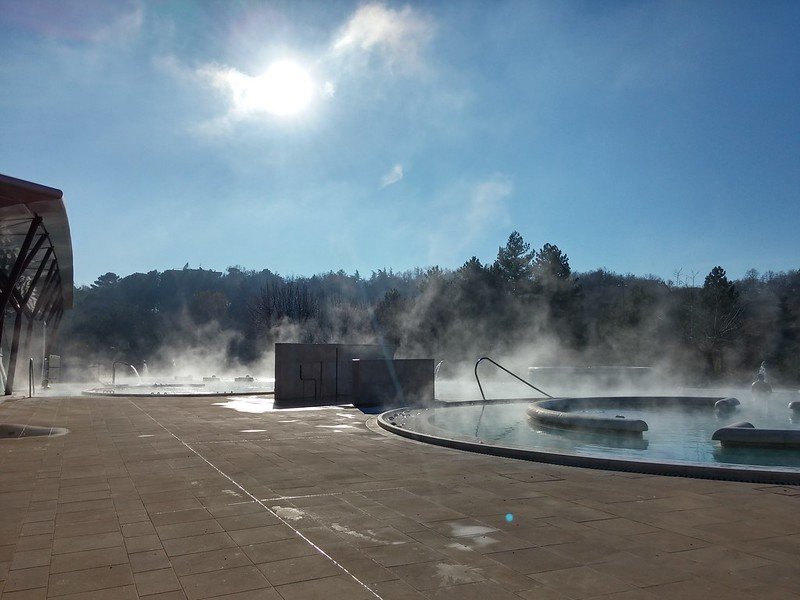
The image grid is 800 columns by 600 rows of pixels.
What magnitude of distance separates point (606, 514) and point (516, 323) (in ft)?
109

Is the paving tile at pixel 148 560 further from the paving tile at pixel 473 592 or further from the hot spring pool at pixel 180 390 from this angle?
the hot spring pool at pixel 180 390

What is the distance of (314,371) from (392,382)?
2.45 m

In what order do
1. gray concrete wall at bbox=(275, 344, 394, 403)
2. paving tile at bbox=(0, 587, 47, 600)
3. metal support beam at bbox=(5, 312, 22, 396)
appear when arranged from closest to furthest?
paving tile at bbox=(0, 587, 47, 600)
gray concrete wall at bbox=(275, 344, 394, 403)
metal support beam at bbox=(5, 312, 22, 396)

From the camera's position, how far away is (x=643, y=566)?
3219mm

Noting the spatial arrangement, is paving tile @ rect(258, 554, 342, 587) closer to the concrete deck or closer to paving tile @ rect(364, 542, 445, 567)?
the concrete deck

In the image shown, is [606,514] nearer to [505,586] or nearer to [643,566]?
[643,566]

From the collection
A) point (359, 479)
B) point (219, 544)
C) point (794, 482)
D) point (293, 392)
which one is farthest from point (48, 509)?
point (293, 392)

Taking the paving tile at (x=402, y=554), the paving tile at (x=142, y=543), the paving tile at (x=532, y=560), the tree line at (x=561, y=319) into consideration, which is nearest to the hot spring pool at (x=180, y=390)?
the paving tile at (x=142, y=543)

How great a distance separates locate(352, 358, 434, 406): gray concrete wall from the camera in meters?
12.9

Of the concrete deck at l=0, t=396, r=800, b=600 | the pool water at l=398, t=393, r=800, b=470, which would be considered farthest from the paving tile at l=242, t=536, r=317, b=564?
the pool water at l=398, t=393, r=800, b=470

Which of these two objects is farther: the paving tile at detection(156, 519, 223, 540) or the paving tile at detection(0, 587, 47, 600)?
the paving tile at detection(156, 519, 223, 540)

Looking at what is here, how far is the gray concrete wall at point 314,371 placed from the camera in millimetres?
14406

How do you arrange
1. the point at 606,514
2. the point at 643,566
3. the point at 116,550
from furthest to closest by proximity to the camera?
the point at 606,514 → the point at 116,550 → the point at 643,566

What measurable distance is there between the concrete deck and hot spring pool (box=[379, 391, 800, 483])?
257mm
